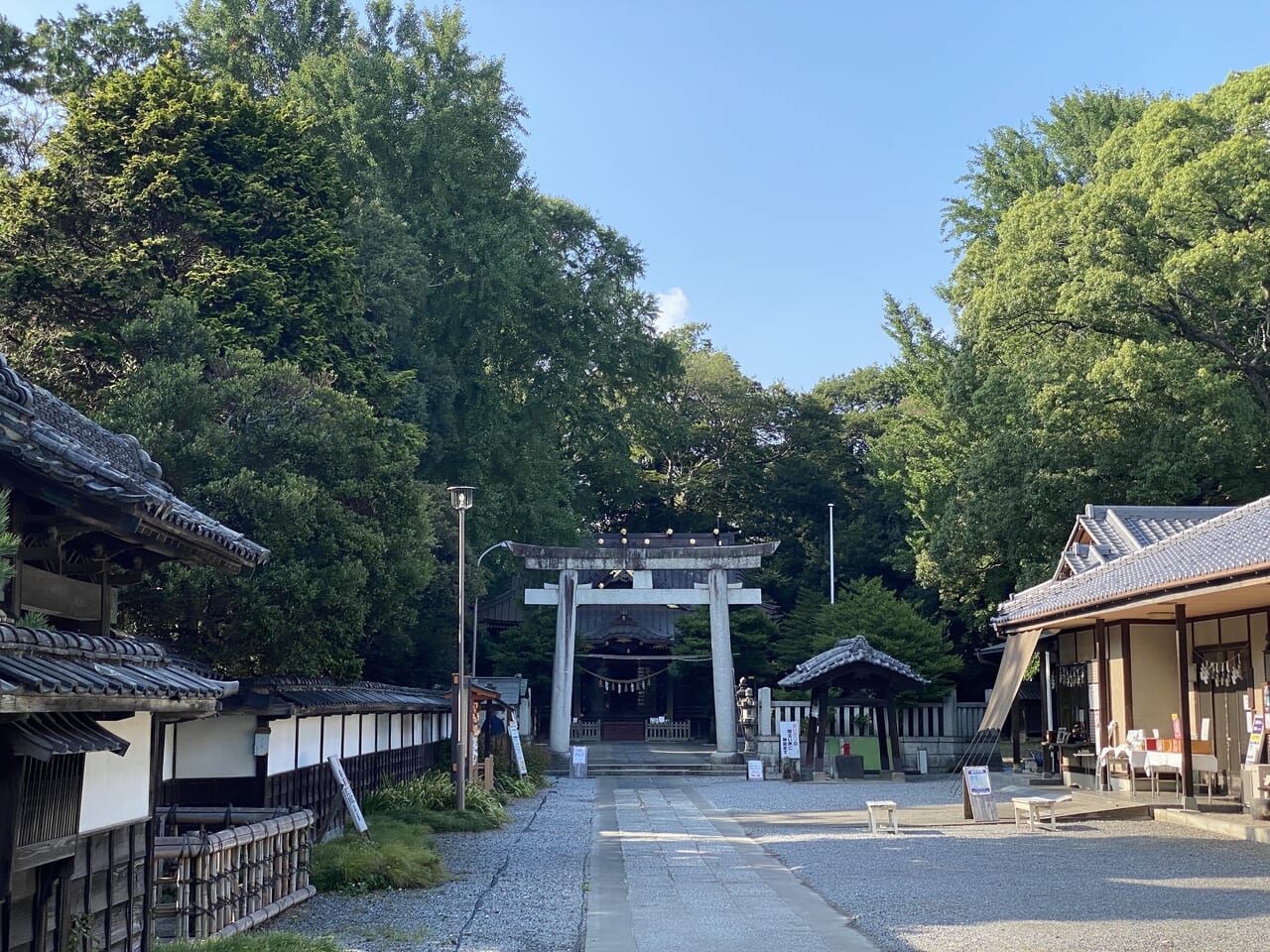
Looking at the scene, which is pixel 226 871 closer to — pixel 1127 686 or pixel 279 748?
pixel 279 748

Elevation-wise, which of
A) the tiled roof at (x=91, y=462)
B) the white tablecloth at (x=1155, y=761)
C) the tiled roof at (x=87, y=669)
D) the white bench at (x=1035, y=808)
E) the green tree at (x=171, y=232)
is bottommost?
the white bench at (x=1035, y=808)

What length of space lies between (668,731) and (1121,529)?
77.0 feet

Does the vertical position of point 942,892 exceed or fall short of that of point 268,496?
it falls short

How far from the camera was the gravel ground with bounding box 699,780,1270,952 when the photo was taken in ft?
29.5

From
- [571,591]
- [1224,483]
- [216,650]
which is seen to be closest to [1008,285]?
[1224,483]

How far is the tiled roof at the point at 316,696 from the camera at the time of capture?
1271cm

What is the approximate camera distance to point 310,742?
50.1 feet

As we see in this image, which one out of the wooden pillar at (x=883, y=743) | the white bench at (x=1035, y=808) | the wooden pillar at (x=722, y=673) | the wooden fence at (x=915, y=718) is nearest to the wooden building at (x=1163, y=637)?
the white bench at (x=1035, y=808)

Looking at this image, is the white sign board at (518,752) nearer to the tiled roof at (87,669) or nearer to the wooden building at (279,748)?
the wooden building at (279,748)

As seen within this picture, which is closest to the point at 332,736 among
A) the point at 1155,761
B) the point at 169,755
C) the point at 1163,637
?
the point at 169,755

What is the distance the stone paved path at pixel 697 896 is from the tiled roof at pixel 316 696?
381 cm

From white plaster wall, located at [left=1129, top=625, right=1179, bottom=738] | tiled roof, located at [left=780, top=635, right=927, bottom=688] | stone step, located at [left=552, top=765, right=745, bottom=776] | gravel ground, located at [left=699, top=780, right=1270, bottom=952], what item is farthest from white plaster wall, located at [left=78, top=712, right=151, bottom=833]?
stone step, located at [left=552, top=765, right=745, bottom=776]

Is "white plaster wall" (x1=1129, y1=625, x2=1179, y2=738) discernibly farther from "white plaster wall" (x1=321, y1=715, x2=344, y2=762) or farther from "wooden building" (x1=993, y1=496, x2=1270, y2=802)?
"white plaster wall" (x1=321, y1=715, x2=344, y2=762)

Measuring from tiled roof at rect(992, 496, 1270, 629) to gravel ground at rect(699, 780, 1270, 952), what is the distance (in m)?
3.10
